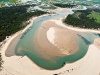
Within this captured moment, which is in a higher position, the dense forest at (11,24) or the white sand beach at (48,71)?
the dense forest at (11,24)

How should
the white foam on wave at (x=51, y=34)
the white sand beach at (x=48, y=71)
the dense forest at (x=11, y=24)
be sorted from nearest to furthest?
the white sand beach at (x=48, y=71) → the white foam on wave at (x=51, y=34) → the dense forest at (x=11, y=24)

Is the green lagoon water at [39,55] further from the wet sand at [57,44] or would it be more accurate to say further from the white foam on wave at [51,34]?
the white foam on wave at [51,34]

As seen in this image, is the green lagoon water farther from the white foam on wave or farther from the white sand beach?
the white foam on wave

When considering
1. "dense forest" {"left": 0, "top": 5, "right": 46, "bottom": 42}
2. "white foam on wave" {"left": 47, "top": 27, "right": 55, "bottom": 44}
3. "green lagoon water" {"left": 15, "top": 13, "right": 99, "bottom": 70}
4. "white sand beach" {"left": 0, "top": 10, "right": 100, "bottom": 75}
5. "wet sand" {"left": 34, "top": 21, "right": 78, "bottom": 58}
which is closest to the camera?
"white sand beach" {"left": 0, "top": 10, "right": 100, "bottom": 75}

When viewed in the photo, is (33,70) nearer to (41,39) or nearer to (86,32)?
(41,39)

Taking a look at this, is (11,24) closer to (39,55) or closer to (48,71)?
(39,55)

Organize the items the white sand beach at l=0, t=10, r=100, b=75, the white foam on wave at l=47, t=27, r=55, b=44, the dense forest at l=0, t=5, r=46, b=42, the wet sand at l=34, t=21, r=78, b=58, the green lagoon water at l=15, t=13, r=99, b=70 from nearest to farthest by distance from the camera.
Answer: the white sand beach at l=0, t=10, r=100, b=75 → the green lagoon water at l=15, t=13, r=99, b=70 → the wet sand at l=34, t=21, r=78, b=58 → the white foam on wave at l=47, t=27, r=55, b=44 → the dense forest at l=0, t=5, r=46, b=42

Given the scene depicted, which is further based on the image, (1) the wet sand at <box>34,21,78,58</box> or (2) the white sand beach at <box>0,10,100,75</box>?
(1) the wet sand at <box>34,21,78,58</box>

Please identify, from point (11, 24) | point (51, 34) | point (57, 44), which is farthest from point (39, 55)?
point (11, 24)

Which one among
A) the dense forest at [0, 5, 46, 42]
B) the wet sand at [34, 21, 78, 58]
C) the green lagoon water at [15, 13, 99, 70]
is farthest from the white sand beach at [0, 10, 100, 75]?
the dense forest at [0, 5, 46, 42]

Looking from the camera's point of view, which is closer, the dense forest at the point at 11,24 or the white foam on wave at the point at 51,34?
the white foam on wave at the point at 51,34

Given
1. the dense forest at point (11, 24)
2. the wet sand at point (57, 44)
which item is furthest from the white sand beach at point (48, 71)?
the dense forest at point (11, 24)

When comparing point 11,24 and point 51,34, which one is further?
point 11,24

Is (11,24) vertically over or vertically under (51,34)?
over
